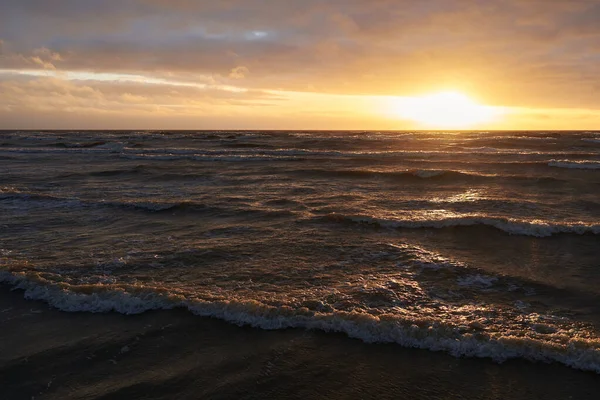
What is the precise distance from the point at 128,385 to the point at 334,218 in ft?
29.5

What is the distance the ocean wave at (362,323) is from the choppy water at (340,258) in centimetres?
2

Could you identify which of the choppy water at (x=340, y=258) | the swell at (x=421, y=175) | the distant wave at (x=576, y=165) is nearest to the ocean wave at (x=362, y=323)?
the choppy water at (x=340, y=258)

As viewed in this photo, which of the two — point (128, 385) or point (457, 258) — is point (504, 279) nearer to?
point (457, 258)

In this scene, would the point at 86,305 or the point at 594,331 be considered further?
the point at 86,305

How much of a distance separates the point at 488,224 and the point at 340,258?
553cm

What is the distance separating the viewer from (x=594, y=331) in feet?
20.0

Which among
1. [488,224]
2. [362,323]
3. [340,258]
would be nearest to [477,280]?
[340,258]

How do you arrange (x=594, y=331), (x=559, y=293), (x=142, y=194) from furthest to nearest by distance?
(x=142, y=194) < (x=559, y=293) < (x=594, y=331)

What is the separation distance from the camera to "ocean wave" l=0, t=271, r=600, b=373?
560 cm

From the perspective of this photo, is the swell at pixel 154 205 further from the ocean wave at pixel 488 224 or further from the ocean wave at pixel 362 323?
the ocean wave at pixel 362 323

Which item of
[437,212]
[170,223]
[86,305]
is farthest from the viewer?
[437,212]

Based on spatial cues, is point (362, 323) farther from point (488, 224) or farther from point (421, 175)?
point (421, 175)

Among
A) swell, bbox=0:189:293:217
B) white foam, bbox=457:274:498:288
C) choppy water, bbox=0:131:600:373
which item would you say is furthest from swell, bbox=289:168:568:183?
white foam, bbox=457:274:498:288

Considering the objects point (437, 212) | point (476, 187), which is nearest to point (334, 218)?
point (437, 212)
